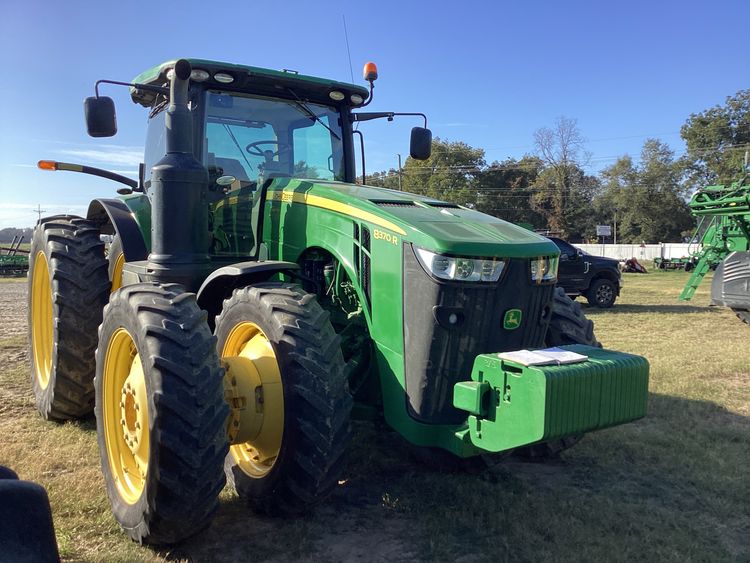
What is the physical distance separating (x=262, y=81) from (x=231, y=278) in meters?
1.58

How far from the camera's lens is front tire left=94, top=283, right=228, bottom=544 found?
2.75 m

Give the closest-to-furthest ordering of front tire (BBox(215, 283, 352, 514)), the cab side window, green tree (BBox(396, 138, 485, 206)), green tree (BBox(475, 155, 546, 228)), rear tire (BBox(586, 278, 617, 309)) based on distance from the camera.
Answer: front tire (BBox(215, 283, 352, 514))
the cab side window
rear tire (BBox(586, 278, 617, 309))
green tree (BBox(396, 138, 485, 206))
green tree (BBox(475, 155, 546, 228))

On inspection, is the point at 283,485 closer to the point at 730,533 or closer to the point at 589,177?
the point at 730,533

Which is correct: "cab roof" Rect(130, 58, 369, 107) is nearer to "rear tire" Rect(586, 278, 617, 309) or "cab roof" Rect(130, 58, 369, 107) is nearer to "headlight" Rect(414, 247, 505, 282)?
"headlight" Rect(414, 247, 505, 282)

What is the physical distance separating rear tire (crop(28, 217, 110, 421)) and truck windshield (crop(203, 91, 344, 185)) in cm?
131

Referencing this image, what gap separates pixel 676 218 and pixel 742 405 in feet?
187

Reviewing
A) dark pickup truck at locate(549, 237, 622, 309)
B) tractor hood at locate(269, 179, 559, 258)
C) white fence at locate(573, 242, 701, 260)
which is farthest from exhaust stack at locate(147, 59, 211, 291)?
white fence at locate(573, 242, 701, 260)

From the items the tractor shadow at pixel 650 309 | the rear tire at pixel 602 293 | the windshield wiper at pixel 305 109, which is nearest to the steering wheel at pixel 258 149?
the windshield wiper at pixel 305 109

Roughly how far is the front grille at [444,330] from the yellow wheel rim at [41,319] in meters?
3.87

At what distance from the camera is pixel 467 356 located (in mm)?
3199

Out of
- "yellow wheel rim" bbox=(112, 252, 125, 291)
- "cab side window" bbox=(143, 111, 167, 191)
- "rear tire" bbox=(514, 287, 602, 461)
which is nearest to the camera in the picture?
"rear tire" bbox=(514, 287, 602, 461)

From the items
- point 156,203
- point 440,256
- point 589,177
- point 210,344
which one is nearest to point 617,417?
point 440,256

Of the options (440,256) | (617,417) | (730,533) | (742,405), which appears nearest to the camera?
(617,417)

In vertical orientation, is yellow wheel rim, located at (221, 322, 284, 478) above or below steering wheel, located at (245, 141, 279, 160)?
below
